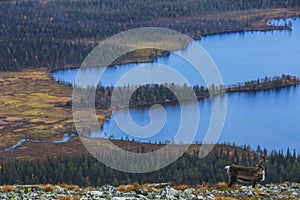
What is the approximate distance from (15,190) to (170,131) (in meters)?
98.8

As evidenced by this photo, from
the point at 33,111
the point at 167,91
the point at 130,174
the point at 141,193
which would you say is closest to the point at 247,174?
the point at 141,193

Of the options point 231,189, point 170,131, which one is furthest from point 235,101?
point 231,189

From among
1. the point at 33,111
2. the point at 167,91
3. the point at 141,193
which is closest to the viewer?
the point at 141,193

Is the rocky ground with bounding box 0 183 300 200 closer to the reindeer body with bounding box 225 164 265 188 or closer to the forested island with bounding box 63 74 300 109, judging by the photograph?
the reindeer body with bounding box 225 164 265 188

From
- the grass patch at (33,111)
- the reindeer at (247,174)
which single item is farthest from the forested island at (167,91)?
the reindeer at (247,174)

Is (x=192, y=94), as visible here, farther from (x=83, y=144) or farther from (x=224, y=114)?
(x=83, y=144)

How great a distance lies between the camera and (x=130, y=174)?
82.2 metres

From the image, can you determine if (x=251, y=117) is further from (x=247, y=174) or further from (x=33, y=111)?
(x=247, y=174)

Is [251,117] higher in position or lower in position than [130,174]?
lower

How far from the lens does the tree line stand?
247 ft

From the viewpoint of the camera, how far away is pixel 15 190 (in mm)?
33000

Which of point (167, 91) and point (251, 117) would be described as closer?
point (251, 117)

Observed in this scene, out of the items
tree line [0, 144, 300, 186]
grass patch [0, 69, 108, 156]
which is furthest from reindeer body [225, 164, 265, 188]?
grass patch [0, 69, 108, 156]

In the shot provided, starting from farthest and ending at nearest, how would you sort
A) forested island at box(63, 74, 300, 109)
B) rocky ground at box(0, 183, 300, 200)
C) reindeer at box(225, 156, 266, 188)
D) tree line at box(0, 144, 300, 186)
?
1. forested island at box(63, 74, 300, 109)
2. tree line at box(0, 144, 300, 186)
3. reindeer at box(225, 156, 266, 188)
4. rocky ground at box(0, 183, 300, 200)
